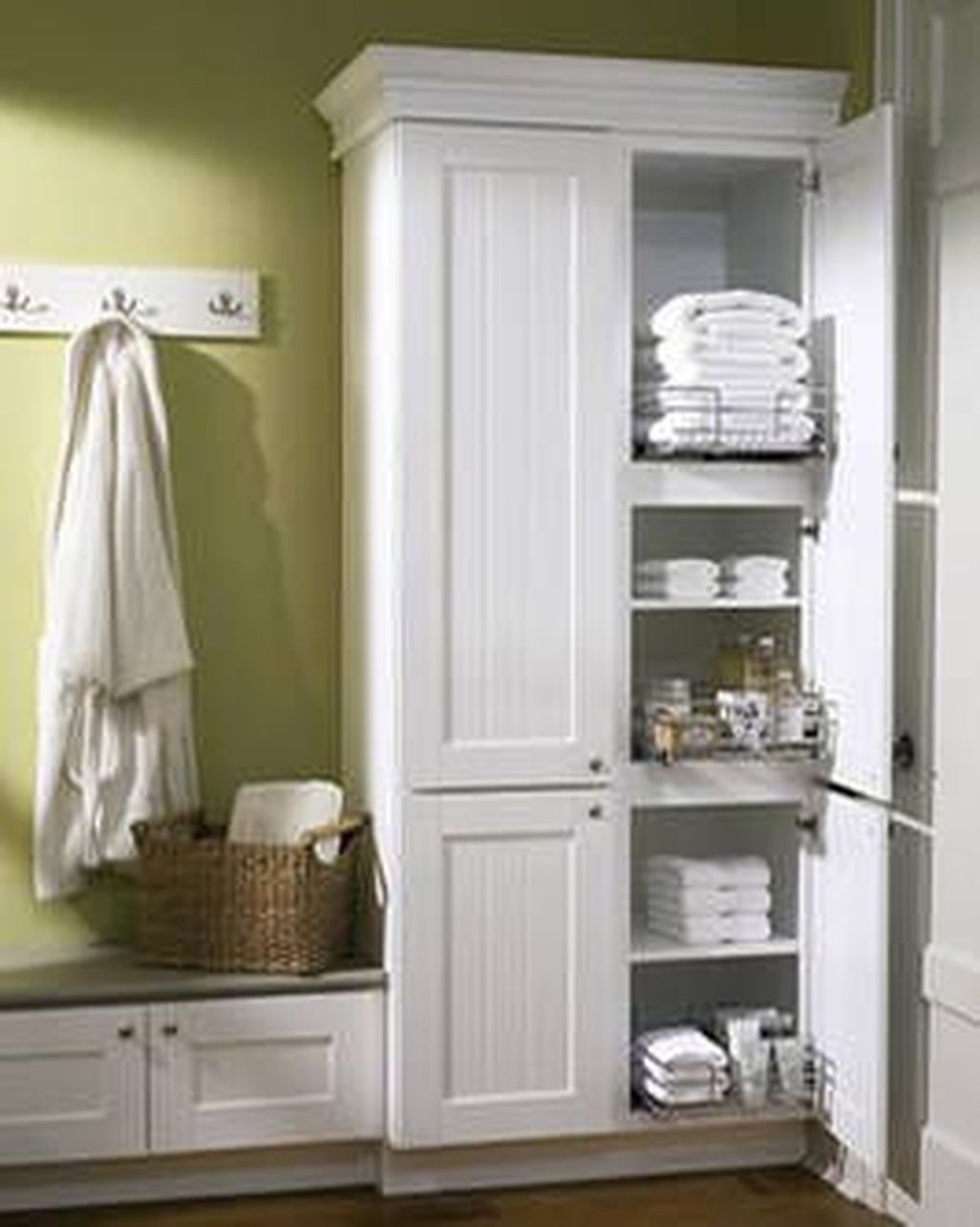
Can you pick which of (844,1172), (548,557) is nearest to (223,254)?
(548,557)

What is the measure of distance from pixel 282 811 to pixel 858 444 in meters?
1.35

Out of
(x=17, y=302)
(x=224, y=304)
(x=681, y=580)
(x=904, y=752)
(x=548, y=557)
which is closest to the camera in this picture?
(x=904, y=752)

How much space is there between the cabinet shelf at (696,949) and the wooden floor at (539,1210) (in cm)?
44

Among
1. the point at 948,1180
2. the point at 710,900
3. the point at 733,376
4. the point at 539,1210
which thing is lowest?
the point at 539,1210

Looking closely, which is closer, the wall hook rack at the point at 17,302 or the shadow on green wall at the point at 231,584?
the wall hook rack at the point at 17,302

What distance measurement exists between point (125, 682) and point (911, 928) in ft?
5.19

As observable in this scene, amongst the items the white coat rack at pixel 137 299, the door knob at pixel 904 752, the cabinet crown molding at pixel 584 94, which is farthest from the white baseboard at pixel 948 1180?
Result: the white coat rack at pixel 137 299

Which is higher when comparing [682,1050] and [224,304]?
[224,304]

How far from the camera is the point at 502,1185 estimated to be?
4320mm

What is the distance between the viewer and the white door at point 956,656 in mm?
3822

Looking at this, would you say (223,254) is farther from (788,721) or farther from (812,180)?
(788,721)

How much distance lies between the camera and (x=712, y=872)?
4387mm

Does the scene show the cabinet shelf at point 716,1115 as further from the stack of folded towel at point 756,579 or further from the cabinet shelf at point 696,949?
the stack of folded towel at point 756,579

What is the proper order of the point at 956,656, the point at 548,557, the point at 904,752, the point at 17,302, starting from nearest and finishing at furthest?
1. the point at 956,656
2. the point at 904,752
3. the point at 548,557
4. the point at 17,302
